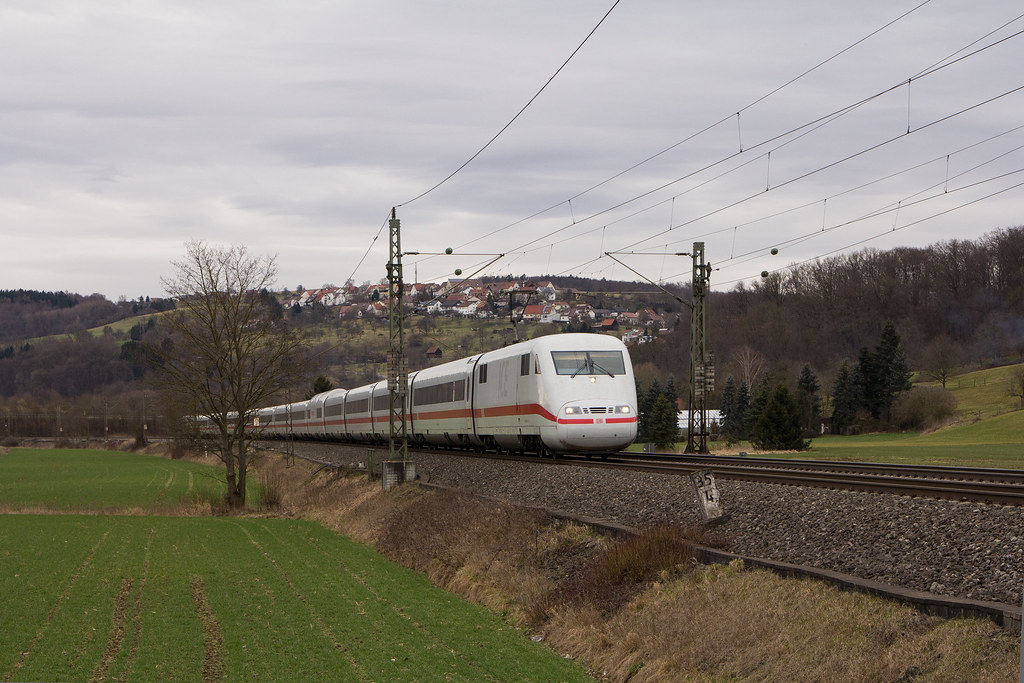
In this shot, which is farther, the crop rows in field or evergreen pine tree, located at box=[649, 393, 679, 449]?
evergreen pine tree, located at box=[649, 393, 679, 449]

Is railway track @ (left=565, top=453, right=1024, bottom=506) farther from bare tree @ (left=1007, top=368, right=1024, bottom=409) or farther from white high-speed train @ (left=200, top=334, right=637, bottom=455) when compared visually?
bare tree @ (left=1007, top=368, right=1024, bottom=409)

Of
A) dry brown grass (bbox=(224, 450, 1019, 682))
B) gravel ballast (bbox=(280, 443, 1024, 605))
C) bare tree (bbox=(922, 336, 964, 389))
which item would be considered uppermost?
bare tree (bbox=(922, 336, 964, 389))

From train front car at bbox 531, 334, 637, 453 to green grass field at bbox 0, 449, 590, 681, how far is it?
6487mm

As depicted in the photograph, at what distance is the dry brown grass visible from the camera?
920 centimetres

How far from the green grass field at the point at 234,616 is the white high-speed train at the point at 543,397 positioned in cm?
634

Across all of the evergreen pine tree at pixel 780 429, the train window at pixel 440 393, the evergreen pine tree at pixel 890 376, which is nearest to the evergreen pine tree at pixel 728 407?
the evergreen pine tree at pixel 890 376

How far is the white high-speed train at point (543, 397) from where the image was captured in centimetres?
2828

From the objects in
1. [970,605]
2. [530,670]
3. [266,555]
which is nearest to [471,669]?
[530,670]

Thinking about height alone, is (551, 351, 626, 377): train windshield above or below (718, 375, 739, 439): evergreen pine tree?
above

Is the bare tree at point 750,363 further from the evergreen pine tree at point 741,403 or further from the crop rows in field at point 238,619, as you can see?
the crop rows in field at point 238,619

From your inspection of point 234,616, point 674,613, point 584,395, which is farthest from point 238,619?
point 584,395

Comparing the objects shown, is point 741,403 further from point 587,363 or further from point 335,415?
point 587,363

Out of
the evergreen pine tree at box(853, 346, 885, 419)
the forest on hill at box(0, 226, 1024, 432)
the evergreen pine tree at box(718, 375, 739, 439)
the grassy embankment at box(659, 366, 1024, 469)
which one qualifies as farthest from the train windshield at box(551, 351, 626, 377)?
the evergreen pine tree at box(718, 375, 739, 439)

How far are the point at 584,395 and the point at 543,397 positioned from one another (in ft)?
4.00
